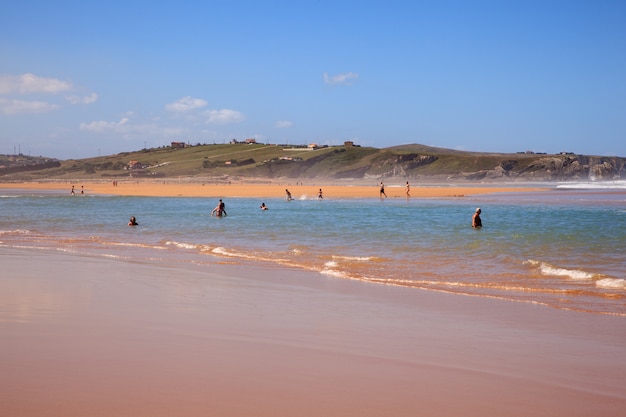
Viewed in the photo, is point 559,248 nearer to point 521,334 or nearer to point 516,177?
point 521,334

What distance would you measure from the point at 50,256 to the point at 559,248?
47.7ft

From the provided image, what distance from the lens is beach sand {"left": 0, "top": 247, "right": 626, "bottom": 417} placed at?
5.21 meters

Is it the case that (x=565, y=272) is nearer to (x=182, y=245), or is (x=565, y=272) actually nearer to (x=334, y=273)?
(x=334, y=273)

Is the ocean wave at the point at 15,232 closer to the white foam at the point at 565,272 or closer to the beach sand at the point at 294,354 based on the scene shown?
the beach sand at the point at 294,354

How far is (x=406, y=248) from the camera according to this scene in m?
19.1

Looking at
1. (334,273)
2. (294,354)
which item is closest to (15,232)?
(334,273)

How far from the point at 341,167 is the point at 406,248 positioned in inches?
5296

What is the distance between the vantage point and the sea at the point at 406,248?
12.5 m

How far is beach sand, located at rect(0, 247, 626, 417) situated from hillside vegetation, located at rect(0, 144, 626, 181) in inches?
4876

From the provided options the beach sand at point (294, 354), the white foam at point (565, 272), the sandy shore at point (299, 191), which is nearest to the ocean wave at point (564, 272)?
the white foam at point (565, 272)

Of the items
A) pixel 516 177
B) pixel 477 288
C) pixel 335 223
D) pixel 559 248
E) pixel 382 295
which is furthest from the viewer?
pixel 516 177

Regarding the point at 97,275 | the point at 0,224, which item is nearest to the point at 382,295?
the point at 97,275

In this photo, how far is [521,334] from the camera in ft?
26.1

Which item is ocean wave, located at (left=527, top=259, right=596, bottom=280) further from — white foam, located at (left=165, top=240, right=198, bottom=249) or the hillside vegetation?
the hillside vegetation
